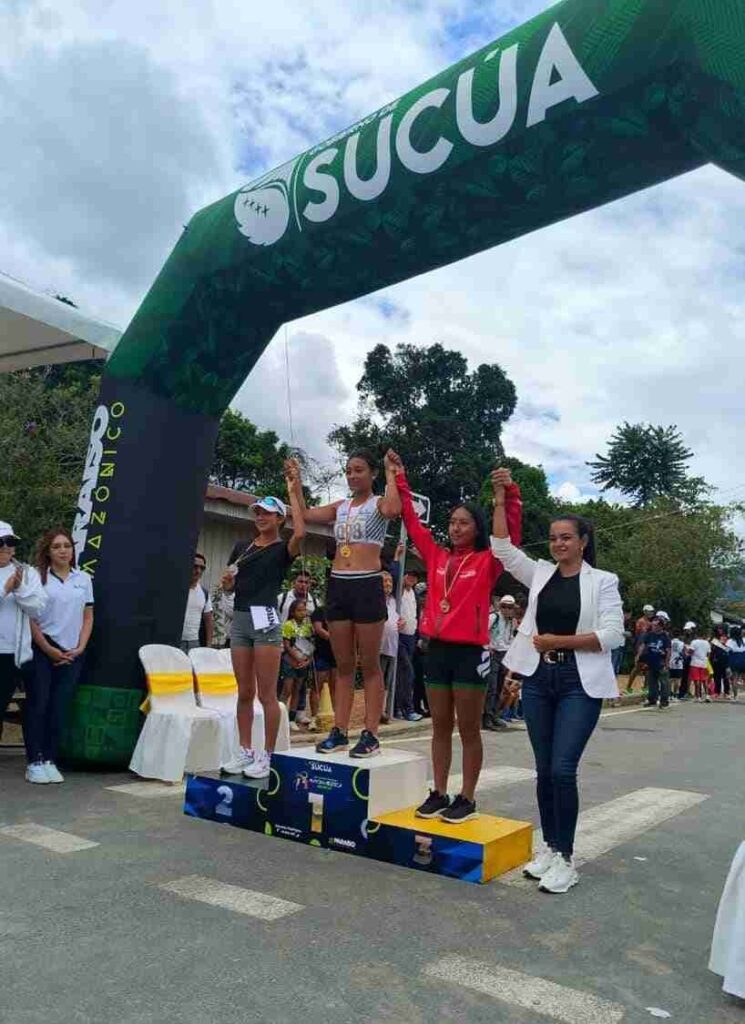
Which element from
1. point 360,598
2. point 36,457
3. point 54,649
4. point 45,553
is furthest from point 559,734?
point 36,457

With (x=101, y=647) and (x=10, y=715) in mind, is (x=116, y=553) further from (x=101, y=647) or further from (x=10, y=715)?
(x=10, y=715)

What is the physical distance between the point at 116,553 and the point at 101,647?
0.72 m

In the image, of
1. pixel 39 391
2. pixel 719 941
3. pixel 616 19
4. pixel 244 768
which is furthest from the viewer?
pixel 39 391

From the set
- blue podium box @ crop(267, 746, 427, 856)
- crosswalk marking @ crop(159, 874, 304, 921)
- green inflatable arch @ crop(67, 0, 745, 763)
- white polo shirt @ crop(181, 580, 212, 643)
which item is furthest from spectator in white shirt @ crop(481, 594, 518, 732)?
crosswalk marking @ crop(159, 874, 304, 921)

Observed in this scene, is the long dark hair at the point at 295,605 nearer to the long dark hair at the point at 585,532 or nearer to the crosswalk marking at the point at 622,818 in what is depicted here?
the crosswalk marking at the point at 622,818

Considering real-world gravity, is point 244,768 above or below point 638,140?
below

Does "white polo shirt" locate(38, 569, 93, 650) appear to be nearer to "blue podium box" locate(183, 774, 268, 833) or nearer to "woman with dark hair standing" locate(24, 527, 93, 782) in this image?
"woman with dark hair standing" locate(24, 527, 93, 782)

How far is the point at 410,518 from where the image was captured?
16.7ft

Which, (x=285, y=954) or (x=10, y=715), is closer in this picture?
(x=285, y=954)

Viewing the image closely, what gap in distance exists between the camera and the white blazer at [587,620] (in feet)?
14.1

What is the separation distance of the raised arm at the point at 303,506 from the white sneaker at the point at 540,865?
231 centimetres

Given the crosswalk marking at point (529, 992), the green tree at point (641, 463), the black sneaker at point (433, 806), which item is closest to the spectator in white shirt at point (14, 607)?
the black sneaker at point (433, 806)

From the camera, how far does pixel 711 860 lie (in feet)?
16.9

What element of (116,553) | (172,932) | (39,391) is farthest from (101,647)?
(39,391)
